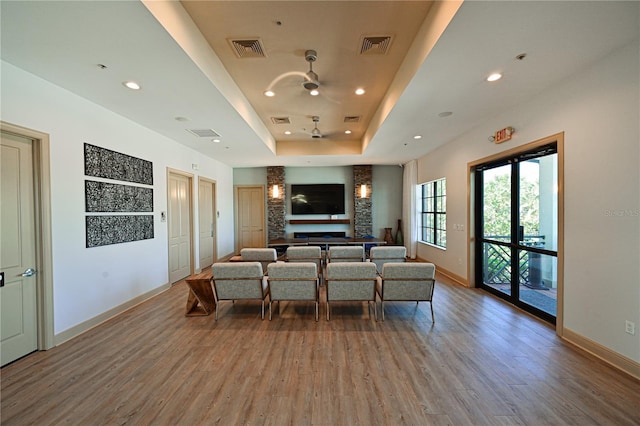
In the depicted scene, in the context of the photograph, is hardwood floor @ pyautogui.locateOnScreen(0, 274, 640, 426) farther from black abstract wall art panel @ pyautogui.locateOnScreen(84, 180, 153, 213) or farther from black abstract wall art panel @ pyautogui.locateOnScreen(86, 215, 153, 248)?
black abstract wall art panel @ pyautogui.locateOnScreen(84, 180, 153, 213)

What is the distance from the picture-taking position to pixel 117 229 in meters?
3.64

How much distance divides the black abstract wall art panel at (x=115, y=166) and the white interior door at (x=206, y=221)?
6.50ft

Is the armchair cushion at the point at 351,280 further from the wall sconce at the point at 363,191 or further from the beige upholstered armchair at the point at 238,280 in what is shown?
the wall sconce at the point at 363,191

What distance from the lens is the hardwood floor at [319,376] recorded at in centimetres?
185

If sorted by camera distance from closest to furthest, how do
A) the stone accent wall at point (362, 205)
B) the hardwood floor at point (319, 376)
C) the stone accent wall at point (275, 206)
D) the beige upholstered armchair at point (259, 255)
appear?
the hardwood floor at point (319, 376) → the beige upholstered armchair at point (259, 255) → the stone accent wall at point (362, 205) → the stone accent wall at point (275, 206)

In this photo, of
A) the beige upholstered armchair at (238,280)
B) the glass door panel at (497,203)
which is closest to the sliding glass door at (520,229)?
the glass door panel at (497,203)

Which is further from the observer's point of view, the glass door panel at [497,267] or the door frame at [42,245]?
the glass door panel at [497,267]

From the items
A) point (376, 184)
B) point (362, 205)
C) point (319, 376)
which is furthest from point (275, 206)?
point (319, 376)

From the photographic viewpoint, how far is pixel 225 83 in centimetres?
311

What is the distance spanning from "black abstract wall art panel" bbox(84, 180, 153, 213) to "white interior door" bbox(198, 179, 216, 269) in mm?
1940

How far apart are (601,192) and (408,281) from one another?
2.11m

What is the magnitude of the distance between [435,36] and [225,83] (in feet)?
7.76

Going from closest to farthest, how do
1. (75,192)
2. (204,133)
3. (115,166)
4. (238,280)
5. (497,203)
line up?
(75,192), (238,280), (115,166), (497,203), (204,133)

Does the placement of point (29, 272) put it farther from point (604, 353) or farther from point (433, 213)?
point (433, 213)
